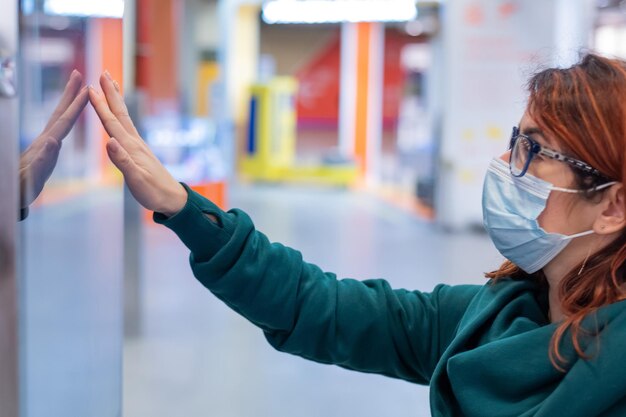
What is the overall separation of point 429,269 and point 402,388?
8.82 ft

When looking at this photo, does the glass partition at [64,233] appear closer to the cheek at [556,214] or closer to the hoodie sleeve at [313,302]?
the hoodie sleeve at [313,302]

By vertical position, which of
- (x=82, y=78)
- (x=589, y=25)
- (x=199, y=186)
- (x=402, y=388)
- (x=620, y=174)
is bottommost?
(x=402, y=388)

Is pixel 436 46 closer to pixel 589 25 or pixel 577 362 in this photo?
pixel 589 25

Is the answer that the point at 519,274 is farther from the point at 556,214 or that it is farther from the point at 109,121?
the point at 109,121

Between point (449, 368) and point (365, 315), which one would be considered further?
point (365, 315)

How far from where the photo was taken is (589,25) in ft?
26.4

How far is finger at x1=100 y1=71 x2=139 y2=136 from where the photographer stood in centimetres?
123

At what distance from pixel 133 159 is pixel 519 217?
63 cm

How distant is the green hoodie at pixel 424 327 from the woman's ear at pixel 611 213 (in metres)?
0.14

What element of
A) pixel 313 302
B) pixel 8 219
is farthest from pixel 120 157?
pixel 313 302

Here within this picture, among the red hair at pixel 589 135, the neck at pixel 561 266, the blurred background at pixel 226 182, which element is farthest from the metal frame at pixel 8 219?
the neck at pixel 561 266

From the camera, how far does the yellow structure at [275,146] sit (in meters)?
13.1

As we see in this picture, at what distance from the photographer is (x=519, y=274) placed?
5.17ft

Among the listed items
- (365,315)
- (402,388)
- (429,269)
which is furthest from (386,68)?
(365,315)
